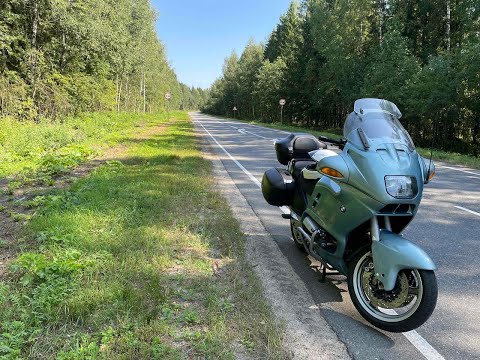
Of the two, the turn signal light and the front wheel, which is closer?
the front wheel

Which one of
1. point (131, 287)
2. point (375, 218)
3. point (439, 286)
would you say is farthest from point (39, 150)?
point (439, 286)

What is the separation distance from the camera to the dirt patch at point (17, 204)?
14.5ft

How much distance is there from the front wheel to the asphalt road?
5.6 inches

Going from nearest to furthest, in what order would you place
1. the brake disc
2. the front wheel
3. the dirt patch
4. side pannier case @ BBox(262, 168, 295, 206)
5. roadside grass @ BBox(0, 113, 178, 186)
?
the front wheel < the brake disc < the dirt patch < side pannier case @ BBox(262, 168, 295, 206) < roadside grass @ BBox(0, 113, 178, 186)

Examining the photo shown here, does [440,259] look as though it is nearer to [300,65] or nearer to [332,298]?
[332,298]

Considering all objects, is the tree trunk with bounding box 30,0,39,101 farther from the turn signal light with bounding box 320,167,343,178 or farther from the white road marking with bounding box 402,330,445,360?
the white road marking with bounding box 402,330,445,360

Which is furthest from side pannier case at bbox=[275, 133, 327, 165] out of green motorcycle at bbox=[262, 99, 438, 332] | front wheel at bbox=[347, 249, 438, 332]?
front wheel at bbox=[347, 249, 438, 332]

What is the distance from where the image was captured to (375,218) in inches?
120

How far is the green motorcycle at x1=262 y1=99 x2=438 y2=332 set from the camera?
2879 millimetres

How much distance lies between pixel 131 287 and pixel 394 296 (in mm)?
2283

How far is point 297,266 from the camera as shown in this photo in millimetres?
4418


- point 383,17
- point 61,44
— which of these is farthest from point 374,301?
point 383,17

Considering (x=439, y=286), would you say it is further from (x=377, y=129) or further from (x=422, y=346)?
(x=377, y=129)

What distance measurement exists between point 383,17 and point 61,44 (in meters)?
22.3
